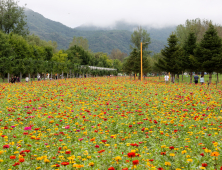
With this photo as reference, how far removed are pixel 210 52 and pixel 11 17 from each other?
5580cm

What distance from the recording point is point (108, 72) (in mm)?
88500

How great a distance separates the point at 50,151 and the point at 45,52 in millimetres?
65562

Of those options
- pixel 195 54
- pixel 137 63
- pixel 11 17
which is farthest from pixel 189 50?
pixel 11 17

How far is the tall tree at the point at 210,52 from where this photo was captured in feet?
87.9

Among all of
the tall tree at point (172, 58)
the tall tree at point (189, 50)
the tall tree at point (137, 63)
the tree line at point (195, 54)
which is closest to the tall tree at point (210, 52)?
the tree line at point (195, 54)

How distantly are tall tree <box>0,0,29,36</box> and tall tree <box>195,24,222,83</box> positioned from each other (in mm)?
53206

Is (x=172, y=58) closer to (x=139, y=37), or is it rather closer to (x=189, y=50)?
(x=189, y=50)

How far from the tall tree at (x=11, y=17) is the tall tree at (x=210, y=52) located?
175 feet

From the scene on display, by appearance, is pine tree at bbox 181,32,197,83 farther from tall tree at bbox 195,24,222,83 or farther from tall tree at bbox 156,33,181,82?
tall tree at bbox 195,24,222,83

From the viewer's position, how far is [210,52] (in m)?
27.2

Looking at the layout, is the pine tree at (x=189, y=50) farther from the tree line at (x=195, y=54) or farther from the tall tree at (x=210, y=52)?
the tall tree at (x=210, y=52)

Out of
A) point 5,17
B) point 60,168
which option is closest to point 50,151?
point 60,168

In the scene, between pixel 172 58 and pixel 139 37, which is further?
pixel 139 37

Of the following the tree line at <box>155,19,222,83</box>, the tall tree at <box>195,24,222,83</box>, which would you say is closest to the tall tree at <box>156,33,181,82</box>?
the tree line at <box>155,19,222,83</box>
